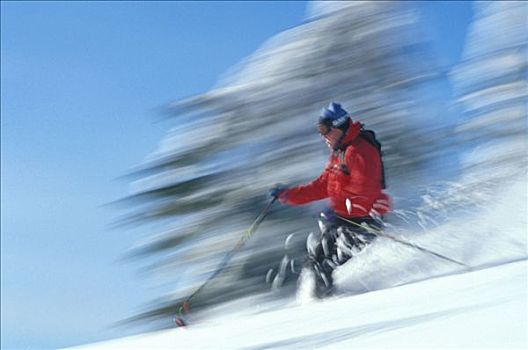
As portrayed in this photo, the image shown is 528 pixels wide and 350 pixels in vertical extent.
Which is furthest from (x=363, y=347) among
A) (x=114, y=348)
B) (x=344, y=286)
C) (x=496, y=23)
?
(x=496, y=23)

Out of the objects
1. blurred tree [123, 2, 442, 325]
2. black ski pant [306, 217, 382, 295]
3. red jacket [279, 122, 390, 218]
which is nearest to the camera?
red jacket [279, 122, 390, 218]

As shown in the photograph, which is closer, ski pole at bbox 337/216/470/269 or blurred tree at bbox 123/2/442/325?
ski pole at bbox 337/216/470/269

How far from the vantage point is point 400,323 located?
2.66 m

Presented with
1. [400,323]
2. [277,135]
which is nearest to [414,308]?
[400,323]

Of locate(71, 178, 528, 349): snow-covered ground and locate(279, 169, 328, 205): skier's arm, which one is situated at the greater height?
locate(279, 169, 328, 205): skier's arm

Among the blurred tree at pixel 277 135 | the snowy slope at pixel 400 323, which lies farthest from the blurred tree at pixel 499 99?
the snowy slope at pixel 400 323

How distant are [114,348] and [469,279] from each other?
1358mm

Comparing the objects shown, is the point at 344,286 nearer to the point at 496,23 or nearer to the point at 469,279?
the point at 469,279

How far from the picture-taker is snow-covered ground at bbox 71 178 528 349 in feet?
7.95

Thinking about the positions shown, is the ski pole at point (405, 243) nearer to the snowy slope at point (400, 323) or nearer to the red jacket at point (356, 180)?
the red jacket at point (356, 180)

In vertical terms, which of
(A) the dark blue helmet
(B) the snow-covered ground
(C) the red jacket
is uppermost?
(A) the dark blue helmet

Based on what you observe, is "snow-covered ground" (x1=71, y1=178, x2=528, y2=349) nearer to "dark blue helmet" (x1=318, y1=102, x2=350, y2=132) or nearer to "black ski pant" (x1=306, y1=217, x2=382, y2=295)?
"black ski pant" (x1=306, y1=217, x2=382, y2=295)

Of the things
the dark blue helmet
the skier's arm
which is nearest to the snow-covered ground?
the skier's arm

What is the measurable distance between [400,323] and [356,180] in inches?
69.7
